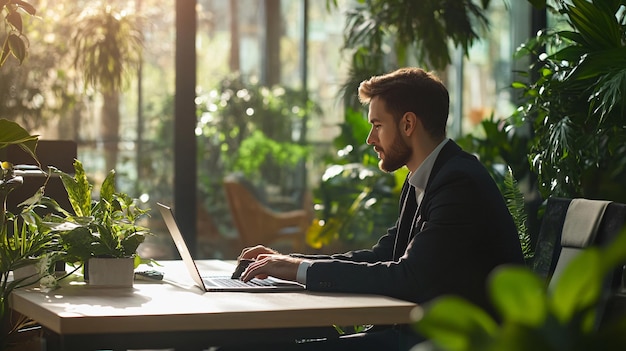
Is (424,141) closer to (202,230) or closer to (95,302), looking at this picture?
(95,302)

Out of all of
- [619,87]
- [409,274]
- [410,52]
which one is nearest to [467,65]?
[410,52]

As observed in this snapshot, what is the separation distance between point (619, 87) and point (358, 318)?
66.3 inches

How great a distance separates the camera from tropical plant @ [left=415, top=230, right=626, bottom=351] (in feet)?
2.99

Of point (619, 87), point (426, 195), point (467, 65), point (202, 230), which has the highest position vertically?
point (467, 65)

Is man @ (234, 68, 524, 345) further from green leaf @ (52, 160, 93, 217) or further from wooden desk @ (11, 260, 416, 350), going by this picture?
green leaf @ (52, 160, 93, 217)

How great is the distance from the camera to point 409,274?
243 cm

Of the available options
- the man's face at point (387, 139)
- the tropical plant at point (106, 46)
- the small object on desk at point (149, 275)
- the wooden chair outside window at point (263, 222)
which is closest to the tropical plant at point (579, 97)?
the man's face at point (387, 139)

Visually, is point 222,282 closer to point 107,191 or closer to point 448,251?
point 107,191

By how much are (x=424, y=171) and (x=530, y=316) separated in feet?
6.37

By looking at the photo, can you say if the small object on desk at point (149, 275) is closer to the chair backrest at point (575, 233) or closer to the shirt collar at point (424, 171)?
the shirt collar at point (424, 171)

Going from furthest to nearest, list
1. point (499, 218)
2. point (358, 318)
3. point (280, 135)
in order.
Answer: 1. point (280, 135)
2. point (499, 218)
3. point (358, 318)

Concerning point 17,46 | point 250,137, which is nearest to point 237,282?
point 17,46

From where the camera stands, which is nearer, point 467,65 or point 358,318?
point 358,318

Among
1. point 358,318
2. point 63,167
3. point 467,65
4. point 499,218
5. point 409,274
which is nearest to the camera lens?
point 358,318
